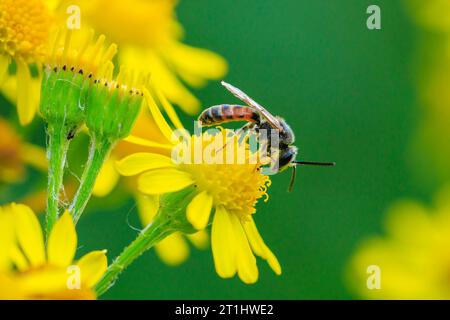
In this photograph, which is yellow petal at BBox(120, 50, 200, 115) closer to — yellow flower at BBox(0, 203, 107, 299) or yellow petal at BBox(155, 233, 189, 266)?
yellow petal at BBox(155, 233, 189, 266)

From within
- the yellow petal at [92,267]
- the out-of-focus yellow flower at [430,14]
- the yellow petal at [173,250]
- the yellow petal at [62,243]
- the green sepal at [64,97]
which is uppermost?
the out-of-focus yellow flower at [430,14]

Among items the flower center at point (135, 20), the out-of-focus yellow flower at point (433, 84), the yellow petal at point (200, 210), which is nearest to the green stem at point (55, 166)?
the yellow petal at point (200, 210)

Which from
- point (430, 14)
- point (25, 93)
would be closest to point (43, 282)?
point (25, 93)

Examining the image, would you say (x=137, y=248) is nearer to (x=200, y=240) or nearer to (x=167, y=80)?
(x=200, y=240)

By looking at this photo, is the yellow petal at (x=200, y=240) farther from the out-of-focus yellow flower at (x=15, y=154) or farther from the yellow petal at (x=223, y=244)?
the yellow petal at (x=223, y=244)
